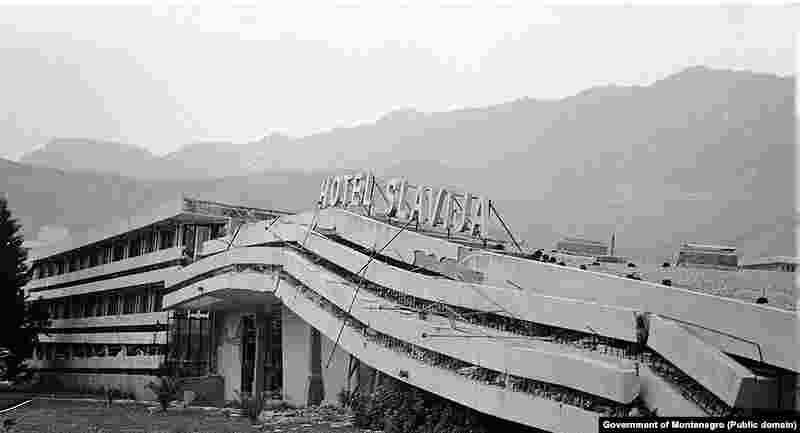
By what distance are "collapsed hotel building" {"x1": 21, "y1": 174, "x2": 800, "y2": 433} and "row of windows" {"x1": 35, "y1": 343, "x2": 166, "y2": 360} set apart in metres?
0.24

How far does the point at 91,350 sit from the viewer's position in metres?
62.9

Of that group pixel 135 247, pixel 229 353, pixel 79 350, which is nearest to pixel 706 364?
pixel 229 353

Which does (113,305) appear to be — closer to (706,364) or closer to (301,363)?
(301,363)

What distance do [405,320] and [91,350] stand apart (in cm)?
4451

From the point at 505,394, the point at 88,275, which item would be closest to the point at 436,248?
the point at 505,394

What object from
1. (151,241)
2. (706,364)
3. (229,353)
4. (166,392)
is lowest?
(166,392)

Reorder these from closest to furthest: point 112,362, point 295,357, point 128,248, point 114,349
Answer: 1. point 295,357
2. point 112,362
3. point 128,248
4. point 114,349

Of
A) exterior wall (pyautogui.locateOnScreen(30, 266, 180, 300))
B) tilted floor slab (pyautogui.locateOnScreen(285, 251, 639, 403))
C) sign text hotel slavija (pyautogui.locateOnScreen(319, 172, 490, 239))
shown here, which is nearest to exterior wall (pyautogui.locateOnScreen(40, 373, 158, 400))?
exterior wall (pyautogui.locateOnScreen(30, 266, 180, 300))

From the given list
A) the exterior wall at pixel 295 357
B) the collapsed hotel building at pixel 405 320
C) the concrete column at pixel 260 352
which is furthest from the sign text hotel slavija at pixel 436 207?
the concrete column at pixel 260 352

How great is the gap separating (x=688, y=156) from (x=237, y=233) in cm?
16954

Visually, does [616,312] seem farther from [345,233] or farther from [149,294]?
[149,294]

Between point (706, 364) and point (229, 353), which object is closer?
point (706, 364)

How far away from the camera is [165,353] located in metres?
50.6

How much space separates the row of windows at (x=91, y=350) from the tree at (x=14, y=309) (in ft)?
15.2
